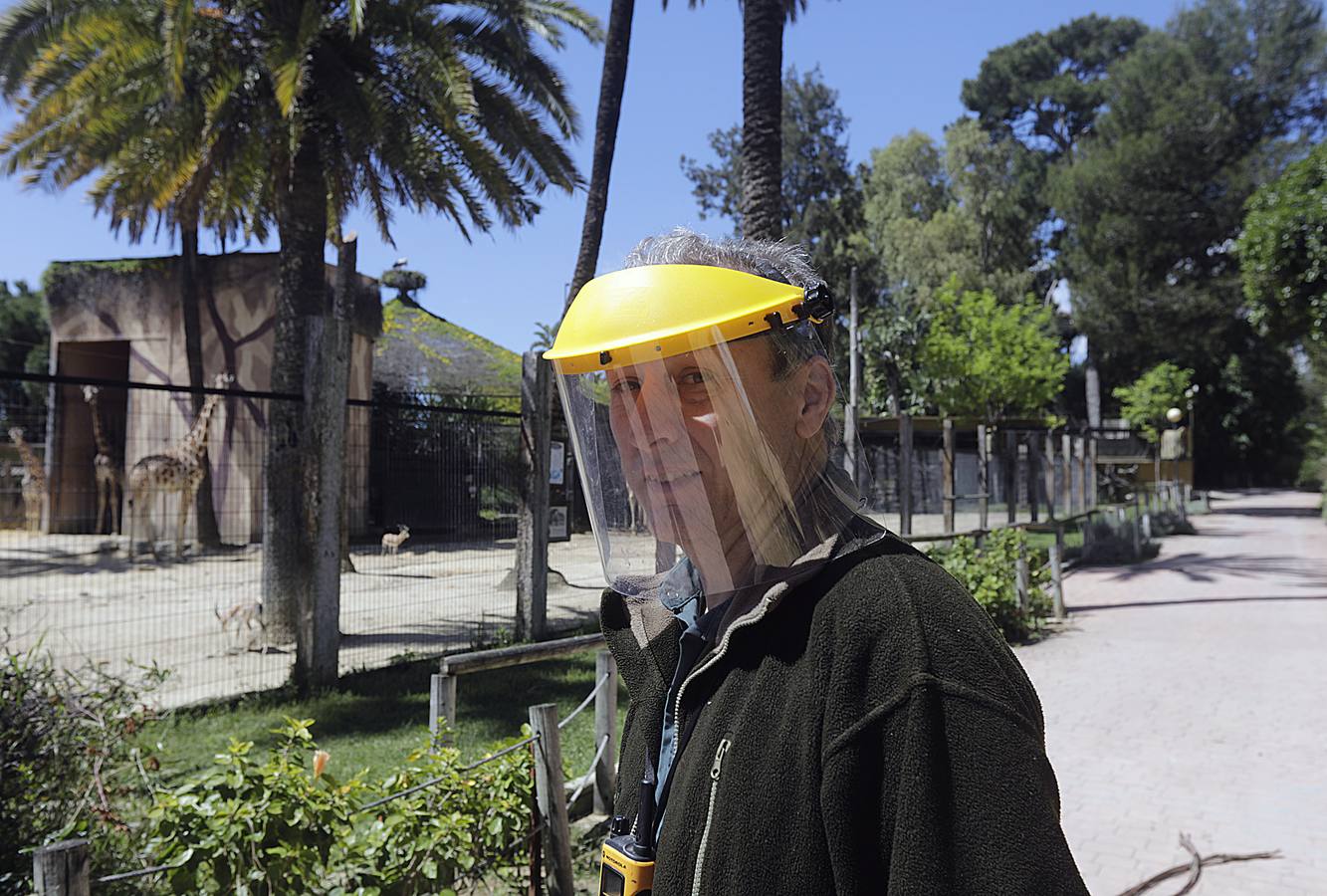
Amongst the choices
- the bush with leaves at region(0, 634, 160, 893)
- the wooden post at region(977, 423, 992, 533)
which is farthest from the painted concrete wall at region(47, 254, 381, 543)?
the bush with leaves at region(0, 634, 160, 893)

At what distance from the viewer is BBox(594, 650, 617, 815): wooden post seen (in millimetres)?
4535

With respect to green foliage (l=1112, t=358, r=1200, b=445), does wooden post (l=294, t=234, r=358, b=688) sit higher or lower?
lower

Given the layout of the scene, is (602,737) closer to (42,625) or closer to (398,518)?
(398,518)

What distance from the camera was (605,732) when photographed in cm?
458

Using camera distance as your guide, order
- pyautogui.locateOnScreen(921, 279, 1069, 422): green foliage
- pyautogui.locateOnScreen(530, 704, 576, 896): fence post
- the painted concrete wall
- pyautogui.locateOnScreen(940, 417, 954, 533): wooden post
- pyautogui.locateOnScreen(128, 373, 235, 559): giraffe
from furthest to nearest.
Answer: pyautogui.locateOnScreen(921, 279, 1069, 422): green foliage < the painted concrete wall < pyautogui.locateOnScreen(128, 373, 235, 559): giraffe < pyautogui.locateOnScreen(940, 417, 954, 533): wooden post < pyautogui.locateOnScreen(530, 704, 576, 896): fence post

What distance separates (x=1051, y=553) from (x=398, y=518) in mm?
7600

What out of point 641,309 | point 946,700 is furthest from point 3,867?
point 946,700

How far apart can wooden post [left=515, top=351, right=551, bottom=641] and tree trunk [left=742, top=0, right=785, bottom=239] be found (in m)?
2.90

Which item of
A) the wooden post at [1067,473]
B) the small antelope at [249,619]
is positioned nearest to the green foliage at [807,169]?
the wooden post at [1067,473]

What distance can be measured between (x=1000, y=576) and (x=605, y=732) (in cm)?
666

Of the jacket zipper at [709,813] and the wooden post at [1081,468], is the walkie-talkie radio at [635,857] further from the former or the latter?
the wooden post at [1081,468]

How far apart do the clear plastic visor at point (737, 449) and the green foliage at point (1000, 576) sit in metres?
7.90

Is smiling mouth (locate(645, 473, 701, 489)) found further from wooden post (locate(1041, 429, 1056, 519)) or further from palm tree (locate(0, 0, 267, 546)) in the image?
wooden post (locate(1041, 429, 1056, 519))

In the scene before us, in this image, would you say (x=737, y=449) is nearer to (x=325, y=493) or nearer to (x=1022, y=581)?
(x=325, y=493)
